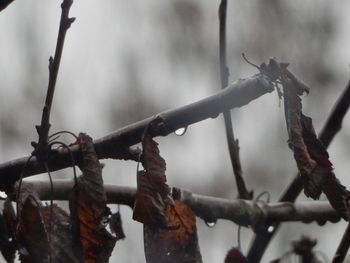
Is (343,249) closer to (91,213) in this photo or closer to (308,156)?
(308,156)

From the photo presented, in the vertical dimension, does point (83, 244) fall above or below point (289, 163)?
below

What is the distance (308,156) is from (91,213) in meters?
0.43

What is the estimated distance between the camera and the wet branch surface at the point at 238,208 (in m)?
2.27

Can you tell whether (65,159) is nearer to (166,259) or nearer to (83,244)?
(83,244)

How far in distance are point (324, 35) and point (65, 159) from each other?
7453 mm

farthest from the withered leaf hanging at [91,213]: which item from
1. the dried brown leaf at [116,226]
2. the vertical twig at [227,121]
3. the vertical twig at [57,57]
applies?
the vertical twig at [227,121]

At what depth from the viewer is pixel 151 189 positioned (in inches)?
65.6

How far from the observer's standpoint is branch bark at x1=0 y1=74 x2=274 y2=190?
1.56m

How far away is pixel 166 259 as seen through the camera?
1.64 m

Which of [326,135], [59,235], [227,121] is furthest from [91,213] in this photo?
[326,135]

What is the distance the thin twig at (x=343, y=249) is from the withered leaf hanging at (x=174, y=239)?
10.4 inches

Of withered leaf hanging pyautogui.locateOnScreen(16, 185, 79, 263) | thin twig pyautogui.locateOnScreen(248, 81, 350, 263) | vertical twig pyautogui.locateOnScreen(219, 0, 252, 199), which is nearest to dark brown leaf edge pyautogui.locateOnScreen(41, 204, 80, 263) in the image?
withered leaf hanging pyautogui.locateOnScreen(16, 185, 79, 263)

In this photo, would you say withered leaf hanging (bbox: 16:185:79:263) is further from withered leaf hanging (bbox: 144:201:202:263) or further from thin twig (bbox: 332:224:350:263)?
thin twig (bbox: 332:224:350:263)

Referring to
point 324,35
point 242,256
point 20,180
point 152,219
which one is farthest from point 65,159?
point 324,35
